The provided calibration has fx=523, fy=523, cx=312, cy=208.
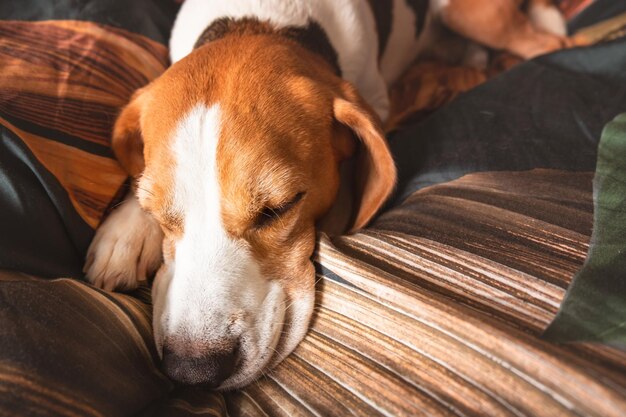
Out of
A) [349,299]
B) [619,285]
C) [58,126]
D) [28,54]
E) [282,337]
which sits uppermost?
[28,54]

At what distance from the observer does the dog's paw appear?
1468mm

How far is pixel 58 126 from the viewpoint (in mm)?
1552

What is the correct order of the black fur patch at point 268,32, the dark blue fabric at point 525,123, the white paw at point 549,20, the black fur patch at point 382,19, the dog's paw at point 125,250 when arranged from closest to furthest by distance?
the dog's paw at point 125,250 < the dark blue fabric at point 525,123 < the black fur patch at point 268,32 < the black fur patch at point 382,19 < the white paw at point 549,20

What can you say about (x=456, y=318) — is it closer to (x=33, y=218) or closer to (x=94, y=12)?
(x=33, y=218)

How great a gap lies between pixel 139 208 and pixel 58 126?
335 millimetres

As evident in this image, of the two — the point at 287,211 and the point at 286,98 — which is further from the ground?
the point at 286,98

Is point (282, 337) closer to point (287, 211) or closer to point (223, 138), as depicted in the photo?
point (287, 211)

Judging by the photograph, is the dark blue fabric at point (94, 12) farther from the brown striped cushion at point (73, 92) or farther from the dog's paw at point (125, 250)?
the dog's paw at point (125, 250)

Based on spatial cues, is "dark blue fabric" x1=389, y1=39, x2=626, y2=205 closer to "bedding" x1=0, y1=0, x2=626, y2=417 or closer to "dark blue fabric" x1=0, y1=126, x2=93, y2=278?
"bedding" x1=0, y1=0, x2=626, y2=417

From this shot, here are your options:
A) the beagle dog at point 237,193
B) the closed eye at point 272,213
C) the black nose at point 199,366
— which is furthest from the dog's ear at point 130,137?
the black nose at point 199,366

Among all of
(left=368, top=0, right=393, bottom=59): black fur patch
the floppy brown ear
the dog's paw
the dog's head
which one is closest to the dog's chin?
the dog's head

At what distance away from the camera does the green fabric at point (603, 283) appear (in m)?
1.03

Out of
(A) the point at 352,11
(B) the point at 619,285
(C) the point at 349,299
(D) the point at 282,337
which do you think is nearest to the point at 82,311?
(D) the point at 282,337

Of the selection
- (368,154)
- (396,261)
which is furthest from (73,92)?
(396,261)
